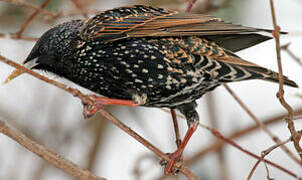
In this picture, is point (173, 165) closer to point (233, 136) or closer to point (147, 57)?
point (147, 57)

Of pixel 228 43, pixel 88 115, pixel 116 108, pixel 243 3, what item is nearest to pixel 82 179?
pixel 88 115

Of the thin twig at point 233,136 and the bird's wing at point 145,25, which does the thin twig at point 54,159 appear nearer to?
the bird's wing at point 145,25

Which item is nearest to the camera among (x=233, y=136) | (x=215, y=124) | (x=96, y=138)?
(x=233, y=136)

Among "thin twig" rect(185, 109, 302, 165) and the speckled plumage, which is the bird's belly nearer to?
the speckled plumage

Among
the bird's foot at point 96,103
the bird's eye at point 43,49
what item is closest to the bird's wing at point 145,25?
the bird's eye at point 43,49

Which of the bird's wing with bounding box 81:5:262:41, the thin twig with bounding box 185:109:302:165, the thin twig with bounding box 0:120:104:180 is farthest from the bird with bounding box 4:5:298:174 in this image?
the thin twig with bounding box 185:109:302:165

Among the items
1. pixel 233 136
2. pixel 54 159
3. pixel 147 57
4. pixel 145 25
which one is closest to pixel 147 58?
pixel 147 57

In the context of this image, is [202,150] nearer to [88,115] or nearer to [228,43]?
[228,43]
